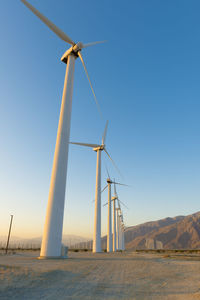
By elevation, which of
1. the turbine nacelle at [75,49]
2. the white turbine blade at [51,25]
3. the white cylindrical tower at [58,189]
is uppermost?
the white turbine blade at [51,25]

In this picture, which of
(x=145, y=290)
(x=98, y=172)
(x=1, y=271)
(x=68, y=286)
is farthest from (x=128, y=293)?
(x=98, y=172)

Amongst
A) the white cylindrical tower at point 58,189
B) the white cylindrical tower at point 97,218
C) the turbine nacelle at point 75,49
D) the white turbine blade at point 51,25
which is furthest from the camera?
the white cylindrical tower at point 97,218

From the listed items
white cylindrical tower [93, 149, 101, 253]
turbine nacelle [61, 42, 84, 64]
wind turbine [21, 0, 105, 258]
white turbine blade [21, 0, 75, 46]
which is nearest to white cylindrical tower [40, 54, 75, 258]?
wind turbine [21, 0, 105, 258]

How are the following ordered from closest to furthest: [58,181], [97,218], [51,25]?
1. [58,181]
2. [51,25]
3. [97,218]

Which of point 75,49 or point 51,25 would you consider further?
point 75,49

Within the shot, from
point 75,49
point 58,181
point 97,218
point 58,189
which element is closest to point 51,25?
point 75,49

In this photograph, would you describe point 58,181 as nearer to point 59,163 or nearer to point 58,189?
point 58,189

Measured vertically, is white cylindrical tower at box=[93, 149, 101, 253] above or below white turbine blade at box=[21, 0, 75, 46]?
below

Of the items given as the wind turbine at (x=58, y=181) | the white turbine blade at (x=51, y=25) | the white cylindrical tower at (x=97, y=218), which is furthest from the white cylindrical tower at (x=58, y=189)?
the white cylindrical tower at (x=97, y=218)

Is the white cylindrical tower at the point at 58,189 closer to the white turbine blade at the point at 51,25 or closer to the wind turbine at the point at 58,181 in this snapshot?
the wind turbine at the point at 58,181

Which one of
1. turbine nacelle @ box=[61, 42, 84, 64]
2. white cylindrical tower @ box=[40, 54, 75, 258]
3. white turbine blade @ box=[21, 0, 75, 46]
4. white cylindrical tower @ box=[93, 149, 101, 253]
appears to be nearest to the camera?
white cylindrical tower @ box=[40, 54, 75, 258]

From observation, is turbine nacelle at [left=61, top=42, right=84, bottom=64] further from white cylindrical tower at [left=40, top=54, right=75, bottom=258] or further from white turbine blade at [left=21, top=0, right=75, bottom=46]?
white cylindrical tower at [left=40, top=54, right=75, bottom=258]

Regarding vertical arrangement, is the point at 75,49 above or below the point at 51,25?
below

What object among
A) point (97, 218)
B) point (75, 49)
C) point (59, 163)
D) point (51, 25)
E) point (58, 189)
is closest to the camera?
point (58, 189)
